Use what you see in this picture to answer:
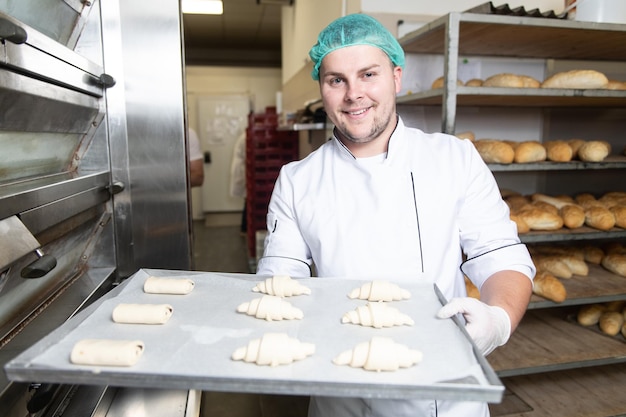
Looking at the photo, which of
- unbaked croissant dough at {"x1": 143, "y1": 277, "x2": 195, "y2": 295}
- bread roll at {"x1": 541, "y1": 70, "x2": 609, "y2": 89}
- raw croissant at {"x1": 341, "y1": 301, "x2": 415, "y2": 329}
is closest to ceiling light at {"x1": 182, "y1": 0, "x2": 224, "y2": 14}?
bread roll at {"x1": 541, "y1": 70, "x2": 609, "y2": 89}

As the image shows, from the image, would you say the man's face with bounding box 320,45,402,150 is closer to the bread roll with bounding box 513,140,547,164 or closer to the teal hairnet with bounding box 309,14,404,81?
the teal hairnet with bounding box 309,14,404,81

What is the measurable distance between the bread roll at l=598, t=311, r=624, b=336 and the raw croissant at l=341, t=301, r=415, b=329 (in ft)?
6.62

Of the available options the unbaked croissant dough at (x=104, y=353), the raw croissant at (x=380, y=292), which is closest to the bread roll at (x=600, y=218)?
the raw croissant at (x=380, y=292)

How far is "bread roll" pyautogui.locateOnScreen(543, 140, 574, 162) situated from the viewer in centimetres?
Answer: 228

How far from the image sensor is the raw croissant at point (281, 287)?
1100 millimetres

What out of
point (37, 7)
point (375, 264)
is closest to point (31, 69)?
point (37, 7)

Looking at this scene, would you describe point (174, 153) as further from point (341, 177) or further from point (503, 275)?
point (503, 275)

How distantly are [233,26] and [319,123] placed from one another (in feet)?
15.4

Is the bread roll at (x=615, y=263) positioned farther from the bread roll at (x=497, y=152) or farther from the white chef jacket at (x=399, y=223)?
the white chef jacket at (x=399, y=223)

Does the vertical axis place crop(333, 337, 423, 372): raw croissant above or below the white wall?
below

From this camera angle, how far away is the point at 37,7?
1104 mm

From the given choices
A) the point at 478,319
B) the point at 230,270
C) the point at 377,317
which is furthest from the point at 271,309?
the point at 230,270

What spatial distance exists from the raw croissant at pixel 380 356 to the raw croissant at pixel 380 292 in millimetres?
234

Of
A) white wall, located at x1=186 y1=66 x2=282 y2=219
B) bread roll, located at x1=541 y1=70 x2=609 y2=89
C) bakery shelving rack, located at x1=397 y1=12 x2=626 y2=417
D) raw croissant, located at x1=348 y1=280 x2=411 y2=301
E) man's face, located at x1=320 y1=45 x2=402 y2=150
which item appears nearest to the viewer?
raw croissant, located at x1=348 y1=280 x2=411 y2=301
